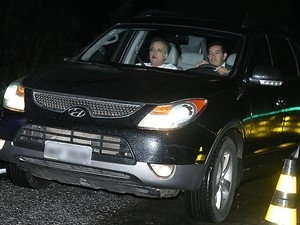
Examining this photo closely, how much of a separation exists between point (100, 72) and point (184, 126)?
1.13 metres

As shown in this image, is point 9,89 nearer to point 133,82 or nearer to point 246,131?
point 133,82

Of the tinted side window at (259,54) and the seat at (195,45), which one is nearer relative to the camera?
the tinted side window at (259,54)

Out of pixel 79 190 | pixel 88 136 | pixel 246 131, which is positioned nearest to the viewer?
pixel 88 136

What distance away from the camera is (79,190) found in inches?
275

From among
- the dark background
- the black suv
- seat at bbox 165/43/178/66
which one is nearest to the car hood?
the black suv

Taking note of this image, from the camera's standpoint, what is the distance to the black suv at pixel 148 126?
18.3ft

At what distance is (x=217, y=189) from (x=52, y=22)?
12.6 meters

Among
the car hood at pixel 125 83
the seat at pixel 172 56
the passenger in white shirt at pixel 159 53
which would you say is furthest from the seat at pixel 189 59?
the car hood at pixel 125 83

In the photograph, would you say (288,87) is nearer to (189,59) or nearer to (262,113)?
(262,113)

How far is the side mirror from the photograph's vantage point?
6.52 metres

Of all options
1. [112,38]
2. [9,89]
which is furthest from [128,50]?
[9,89]

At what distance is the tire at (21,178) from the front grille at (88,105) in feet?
3.28

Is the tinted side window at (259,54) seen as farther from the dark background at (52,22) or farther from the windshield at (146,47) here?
the dark background at (52,22)

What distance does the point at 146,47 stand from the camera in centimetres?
768
